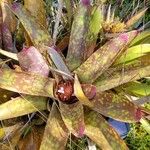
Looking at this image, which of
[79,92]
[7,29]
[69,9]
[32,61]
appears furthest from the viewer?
[69,9]

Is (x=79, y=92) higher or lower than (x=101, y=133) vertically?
higher

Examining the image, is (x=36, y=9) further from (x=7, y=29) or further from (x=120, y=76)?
(x=120, y=76)

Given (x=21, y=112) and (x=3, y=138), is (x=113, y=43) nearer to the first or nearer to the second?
(x=21, y=112)

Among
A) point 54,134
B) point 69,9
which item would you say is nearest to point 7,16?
point 69,9

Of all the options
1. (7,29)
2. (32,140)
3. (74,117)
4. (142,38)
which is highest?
(7,29)

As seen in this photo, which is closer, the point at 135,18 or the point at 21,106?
the point at 21,106

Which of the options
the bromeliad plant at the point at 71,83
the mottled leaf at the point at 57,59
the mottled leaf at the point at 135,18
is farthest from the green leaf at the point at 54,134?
the mottled leaf at the point at 135,18

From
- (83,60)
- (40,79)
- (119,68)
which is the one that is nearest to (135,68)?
(119,68)

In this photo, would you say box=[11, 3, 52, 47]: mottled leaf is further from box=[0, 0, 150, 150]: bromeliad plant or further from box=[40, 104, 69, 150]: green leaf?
box=[40, 104, 69, 150]: green leaf

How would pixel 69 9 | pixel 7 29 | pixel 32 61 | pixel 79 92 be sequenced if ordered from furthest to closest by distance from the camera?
pixel 69 9
pixel 7 29
pixel 32 61
pixel 79 92
